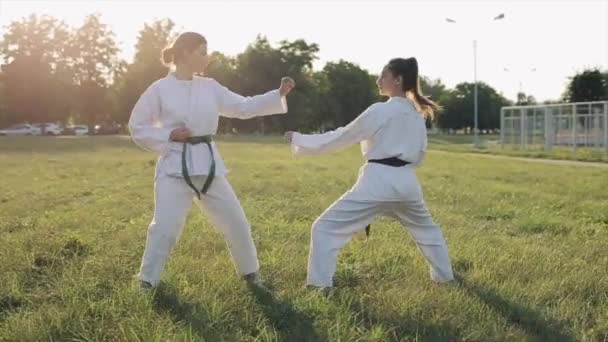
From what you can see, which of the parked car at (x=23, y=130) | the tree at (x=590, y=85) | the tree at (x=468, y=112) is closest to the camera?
the tree at (x=590, y=85)

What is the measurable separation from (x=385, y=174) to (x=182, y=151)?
4.77ft

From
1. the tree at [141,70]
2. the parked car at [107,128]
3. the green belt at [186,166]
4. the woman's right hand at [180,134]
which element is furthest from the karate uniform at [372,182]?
the parked car at [107,128]

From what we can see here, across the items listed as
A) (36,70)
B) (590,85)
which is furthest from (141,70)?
(590,85)

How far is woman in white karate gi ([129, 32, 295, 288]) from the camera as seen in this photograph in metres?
4.70

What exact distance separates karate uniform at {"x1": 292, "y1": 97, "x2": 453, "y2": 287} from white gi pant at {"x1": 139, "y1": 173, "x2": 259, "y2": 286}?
0.56 metres

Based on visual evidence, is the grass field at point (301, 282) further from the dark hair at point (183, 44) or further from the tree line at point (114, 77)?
the tree line at point (114, 77)

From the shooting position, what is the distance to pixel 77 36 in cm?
7188

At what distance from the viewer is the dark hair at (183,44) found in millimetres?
4824

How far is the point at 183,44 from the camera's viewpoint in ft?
15.8

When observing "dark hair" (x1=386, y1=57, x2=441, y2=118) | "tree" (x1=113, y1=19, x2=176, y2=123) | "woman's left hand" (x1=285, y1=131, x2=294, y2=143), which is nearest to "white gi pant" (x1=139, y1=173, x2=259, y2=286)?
"woman's left hand" (x1=285, y1=131, x2=294, y2=143)

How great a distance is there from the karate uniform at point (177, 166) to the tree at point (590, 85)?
41096 mm

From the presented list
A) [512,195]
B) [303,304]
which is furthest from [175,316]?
[512,195]

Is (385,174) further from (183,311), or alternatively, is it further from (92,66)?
(92,66)

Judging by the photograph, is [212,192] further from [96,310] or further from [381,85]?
[381,85]
